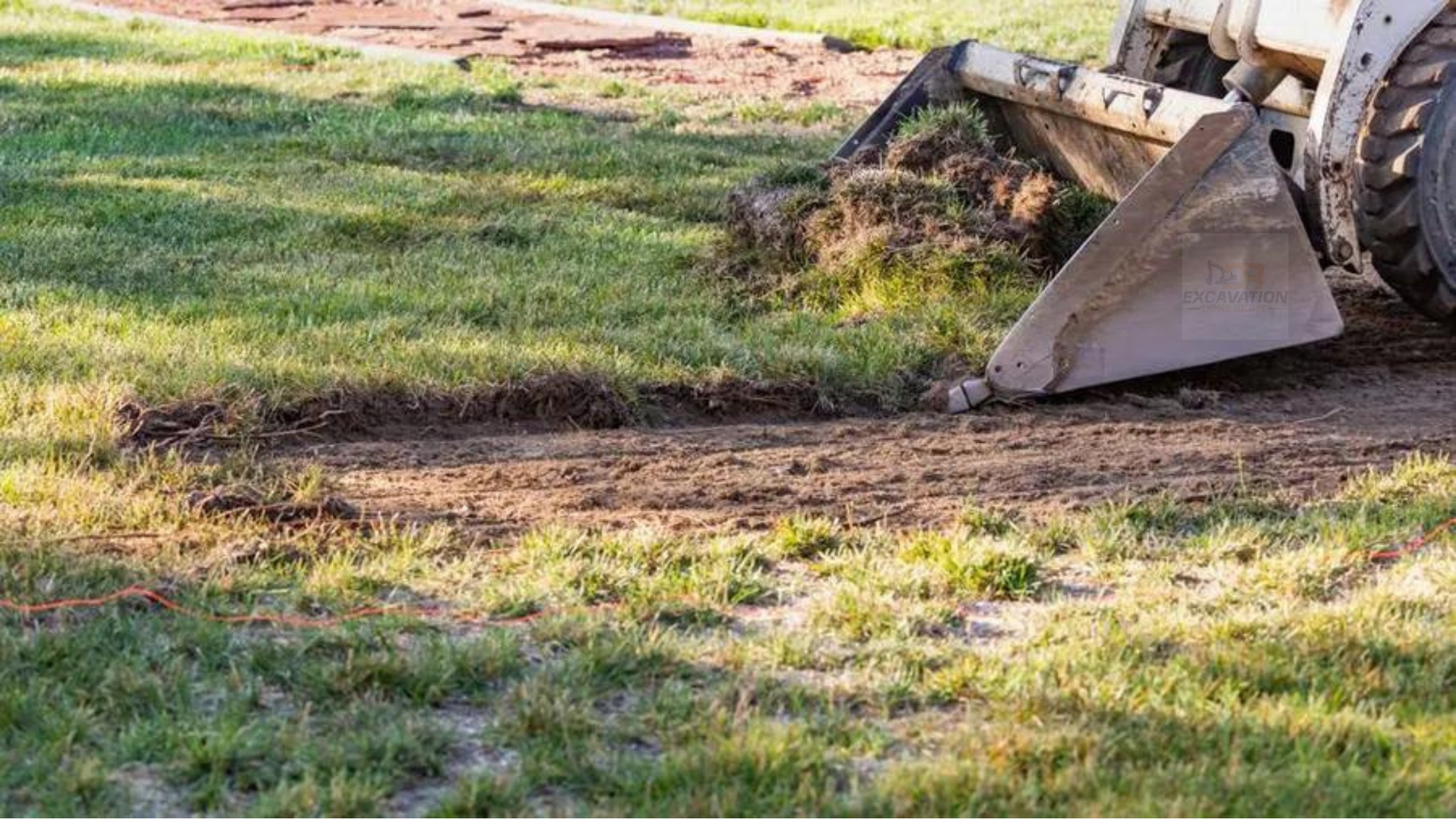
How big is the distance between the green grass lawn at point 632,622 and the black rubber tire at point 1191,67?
209cm

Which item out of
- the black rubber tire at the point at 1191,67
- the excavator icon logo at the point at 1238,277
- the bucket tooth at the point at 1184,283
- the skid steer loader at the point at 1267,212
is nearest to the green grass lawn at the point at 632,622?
the bucket tooth at the point at 1184,283

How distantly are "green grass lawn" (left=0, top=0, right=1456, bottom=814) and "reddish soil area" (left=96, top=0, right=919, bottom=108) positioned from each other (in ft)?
21.3

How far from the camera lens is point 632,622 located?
4992mm

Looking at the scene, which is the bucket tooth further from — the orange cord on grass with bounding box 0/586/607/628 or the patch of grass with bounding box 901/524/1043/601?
the orange cord on grass with bounding box 0/586/607/628

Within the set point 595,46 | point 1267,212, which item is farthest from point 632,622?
point 595,46

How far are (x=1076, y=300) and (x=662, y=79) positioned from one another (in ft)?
27.7

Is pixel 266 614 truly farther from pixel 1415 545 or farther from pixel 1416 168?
pixel 1416 168

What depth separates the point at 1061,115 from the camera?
28.5 ft

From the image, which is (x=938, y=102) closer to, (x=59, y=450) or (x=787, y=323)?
(x=787, y=323)

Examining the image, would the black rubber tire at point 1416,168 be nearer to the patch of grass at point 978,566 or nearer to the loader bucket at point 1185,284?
the loader bucket at point 1185,284

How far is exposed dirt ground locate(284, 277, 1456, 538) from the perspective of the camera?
19.6 ft

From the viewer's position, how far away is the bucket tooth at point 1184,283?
23.0 ft

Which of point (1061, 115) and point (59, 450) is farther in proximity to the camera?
point (1061, 115)

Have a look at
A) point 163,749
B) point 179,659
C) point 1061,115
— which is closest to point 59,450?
point 179,659
